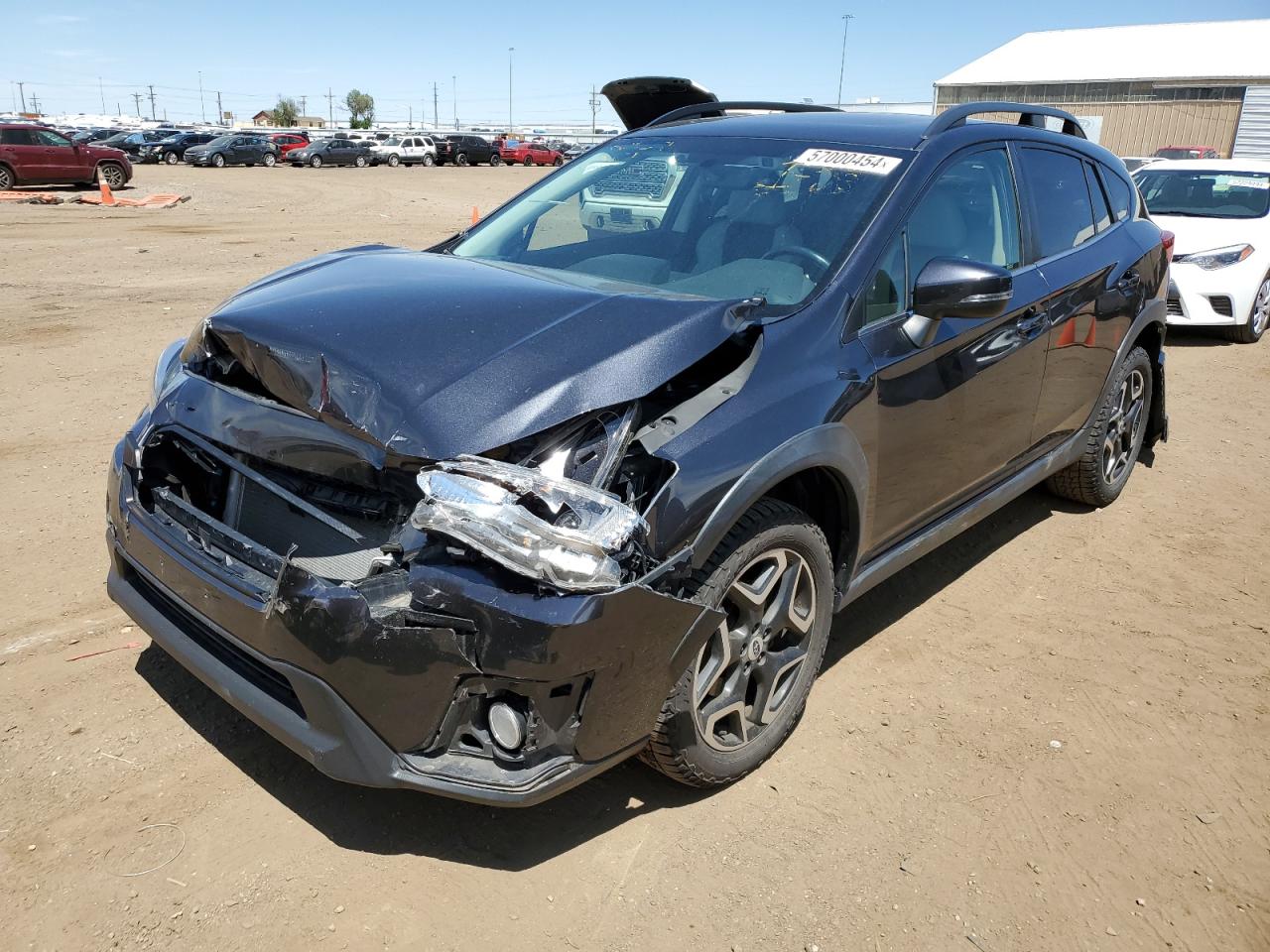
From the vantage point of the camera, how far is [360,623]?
7.23 ft

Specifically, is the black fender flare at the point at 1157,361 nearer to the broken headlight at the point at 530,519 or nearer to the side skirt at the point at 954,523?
the side skirt at the point at 954,523

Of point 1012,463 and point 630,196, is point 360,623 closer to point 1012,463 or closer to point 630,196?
point 630,196

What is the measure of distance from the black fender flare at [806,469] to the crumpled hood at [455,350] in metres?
0.36

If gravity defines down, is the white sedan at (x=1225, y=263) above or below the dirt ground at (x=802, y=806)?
above

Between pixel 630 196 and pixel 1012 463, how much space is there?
6.34 ft

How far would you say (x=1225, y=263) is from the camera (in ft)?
31.3

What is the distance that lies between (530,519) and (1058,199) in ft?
10.7

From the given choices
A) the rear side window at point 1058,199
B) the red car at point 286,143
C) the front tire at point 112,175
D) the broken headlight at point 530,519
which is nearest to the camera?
the broken headlight at point 530,519

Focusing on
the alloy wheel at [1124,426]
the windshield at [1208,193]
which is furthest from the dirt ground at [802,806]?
the windshield at [1208,193]

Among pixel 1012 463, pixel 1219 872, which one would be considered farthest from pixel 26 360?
pixel 1219 872

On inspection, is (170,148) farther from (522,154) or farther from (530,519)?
(530,519)

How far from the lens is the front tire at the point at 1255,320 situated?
32.0 feet

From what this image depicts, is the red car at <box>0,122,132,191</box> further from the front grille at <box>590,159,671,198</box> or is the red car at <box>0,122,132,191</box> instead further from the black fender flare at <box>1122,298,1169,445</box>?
the black fender flare at <box>1122,298,1169,445</box>

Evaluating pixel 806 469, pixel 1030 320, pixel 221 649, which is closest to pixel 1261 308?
pixel 1030 320
